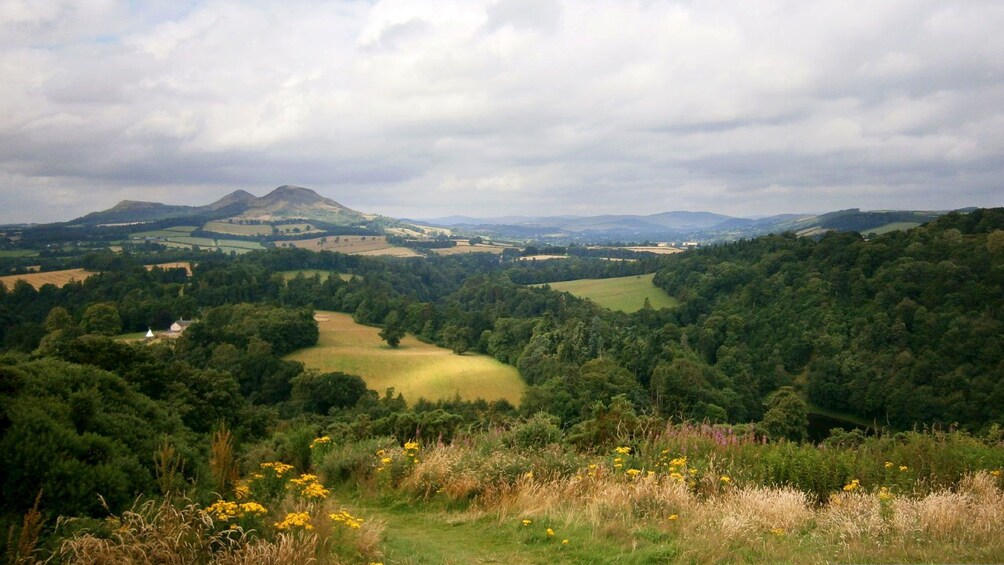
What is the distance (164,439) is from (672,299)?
296ft

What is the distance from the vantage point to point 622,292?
98.5m

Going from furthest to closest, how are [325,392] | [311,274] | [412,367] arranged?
[311,274], [412,367], [325,392]

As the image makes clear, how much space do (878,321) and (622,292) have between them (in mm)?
47847

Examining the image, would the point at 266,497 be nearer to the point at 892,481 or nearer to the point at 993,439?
the point at 892,481

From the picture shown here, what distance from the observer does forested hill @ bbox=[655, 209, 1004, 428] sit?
42938mm

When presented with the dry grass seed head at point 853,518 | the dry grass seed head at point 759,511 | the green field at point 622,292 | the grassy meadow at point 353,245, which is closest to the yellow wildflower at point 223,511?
the dry grass seed head at point 759,511

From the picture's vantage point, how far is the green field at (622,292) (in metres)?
88.1

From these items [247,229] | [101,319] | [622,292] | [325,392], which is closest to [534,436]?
[325,392]

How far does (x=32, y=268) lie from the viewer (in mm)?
86875

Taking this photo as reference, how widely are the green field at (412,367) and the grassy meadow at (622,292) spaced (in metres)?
31.1

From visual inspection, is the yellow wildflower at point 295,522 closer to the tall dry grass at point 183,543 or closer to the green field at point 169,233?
the tall dry grass at point 183,543

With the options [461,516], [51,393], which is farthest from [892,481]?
Result: [51,393]

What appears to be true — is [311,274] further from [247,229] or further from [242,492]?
[242,492]

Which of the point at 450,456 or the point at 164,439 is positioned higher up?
the point at 164,439
